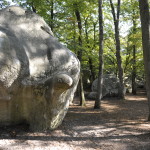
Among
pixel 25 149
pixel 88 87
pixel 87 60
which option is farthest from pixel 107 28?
pixel 25 149

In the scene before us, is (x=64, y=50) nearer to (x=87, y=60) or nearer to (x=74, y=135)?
(x=74, y=135)

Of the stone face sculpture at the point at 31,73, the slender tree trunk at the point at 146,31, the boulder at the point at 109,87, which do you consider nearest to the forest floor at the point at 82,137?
the stone face sculpture at the point at 31,73

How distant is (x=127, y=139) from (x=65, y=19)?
9.53 metres

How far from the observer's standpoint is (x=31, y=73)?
18.3ft

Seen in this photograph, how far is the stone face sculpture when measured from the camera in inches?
203

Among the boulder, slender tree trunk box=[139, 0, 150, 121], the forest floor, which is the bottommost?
the forest floor

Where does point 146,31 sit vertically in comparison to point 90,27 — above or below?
below

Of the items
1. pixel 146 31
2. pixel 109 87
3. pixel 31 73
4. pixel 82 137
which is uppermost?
pixel 146 31

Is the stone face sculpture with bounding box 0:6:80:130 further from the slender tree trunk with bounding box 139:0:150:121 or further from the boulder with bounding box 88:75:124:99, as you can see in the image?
the boulder with bounding box 88:75:124:99

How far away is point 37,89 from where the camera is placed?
5.73 m

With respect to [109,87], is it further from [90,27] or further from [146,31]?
[146,31]

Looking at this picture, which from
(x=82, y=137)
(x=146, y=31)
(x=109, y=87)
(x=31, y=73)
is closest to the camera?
(x=31, y=73)

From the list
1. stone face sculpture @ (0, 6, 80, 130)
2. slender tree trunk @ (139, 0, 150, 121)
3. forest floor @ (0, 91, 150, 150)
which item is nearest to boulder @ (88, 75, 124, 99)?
forest floor @ (0, 91, 150, 150)

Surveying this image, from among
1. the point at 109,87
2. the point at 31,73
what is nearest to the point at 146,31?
the point at 31,73
